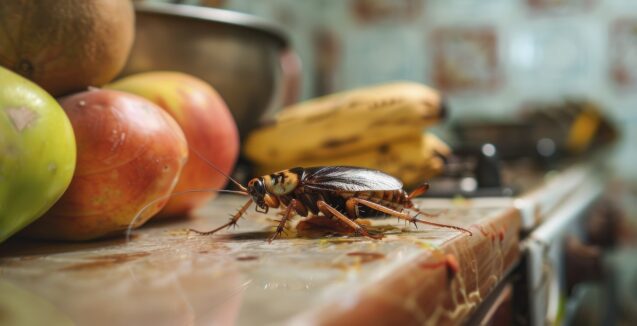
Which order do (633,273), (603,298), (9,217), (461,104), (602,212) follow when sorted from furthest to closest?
(461,104) → (633,273) → (602,212) → (603,298) → (9,217)

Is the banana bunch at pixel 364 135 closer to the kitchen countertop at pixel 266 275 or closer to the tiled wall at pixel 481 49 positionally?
the kitchen countertop at pixel 266 275

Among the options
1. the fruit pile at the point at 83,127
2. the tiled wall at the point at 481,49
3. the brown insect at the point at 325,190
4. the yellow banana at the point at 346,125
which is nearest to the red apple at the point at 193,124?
the fruit pile at the point at 83,127

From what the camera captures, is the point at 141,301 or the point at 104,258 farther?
the point at 104,258

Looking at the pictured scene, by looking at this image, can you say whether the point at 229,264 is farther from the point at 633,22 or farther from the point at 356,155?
the point at 633,22

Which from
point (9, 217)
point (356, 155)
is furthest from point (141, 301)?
point (356, 155)

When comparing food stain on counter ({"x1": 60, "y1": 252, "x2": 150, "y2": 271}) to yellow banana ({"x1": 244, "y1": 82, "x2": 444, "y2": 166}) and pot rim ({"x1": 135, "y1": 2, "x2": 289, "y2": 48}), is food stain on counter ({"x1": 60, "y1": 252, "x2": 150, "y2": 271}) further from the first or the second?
yellow banana ({"x1": 244, "y1": 82, "x2": 444, "y2": 166})

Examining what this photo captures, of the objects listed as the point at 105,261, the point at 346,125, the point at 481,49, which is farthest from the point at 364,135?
the point at 481,49
